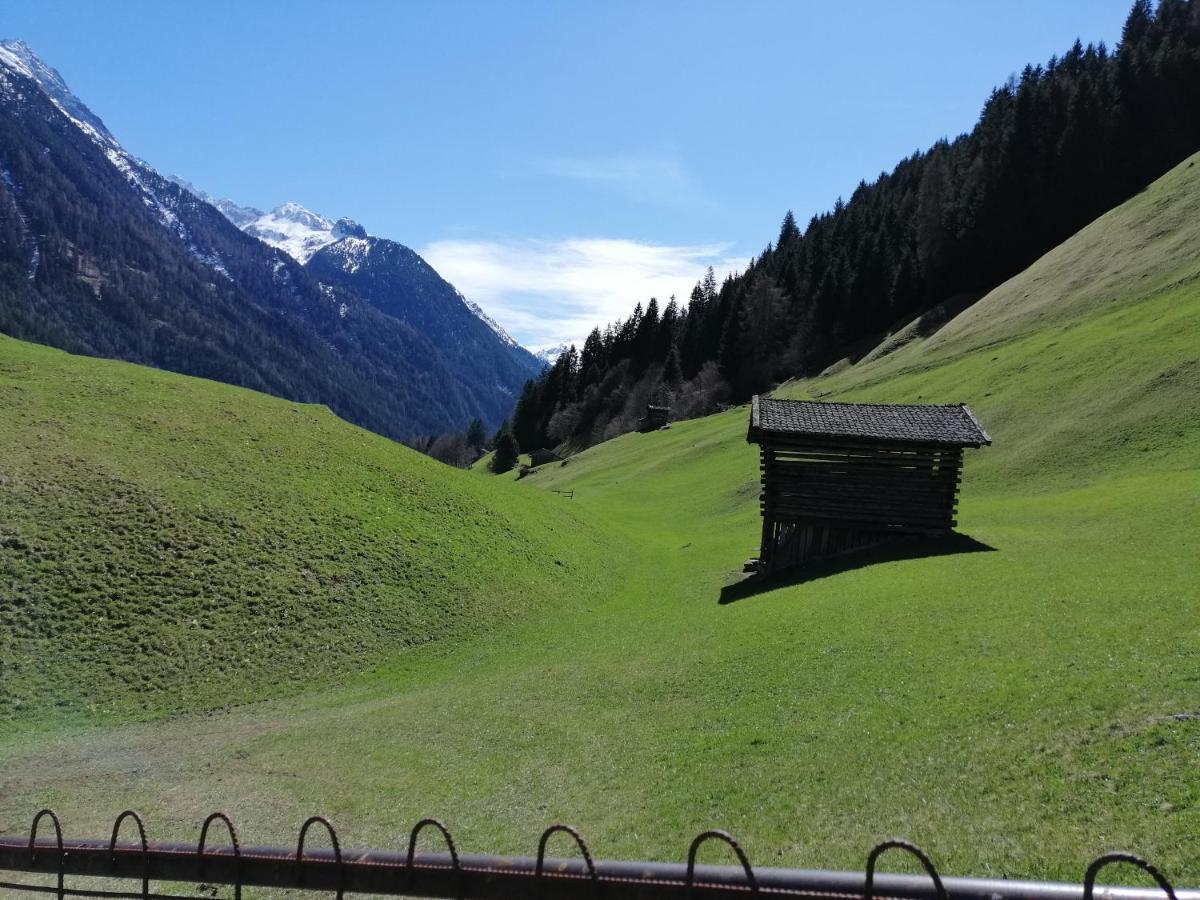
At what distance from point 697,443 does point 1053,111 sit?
274ft

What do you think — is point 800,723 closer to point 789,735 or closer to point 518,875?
point 789,735

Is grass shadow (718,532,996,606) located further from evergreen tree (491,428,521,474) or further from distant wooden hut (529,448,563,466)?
evergreen tree (491,428,521,474)

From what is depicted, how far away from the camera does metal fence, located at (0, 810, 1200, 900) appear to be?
10.5ft

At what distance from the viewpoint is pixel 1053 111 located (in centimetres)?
11581

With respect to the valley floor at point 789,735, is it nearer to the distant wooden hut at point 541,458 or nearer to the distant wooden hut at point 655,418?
the distant wooden hut at point 655,418

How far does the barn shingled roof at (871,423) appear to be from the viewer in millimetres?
31953

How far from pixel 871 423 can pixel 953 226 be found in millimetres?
98649

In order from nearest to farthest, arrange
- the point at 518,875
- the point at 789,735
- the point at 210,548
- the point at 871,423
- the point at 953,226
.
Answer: the point at 518,875 < the point at 789,735 < the point at 210,548 < the point at 871,423 < the point at 953,226

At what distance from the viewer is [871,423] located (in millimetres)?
33250

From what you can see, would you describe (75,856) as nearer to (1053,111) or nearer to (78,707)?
(78,707)

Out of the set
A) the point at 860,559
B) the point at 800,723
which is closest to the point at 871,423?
the point at 860,559

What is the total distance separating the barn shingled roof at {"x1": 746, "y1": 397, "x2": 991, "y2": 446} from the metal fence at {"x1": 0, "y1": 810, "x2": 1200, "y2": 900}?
95.7 feet

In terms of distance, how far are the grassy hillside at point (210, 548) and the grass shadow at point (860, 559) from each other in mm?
9217

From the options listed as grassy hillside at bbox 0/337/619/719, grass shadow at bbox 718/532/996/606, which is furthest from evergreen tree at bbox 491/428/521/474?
grass shadow at bbox 718/532/996/606
